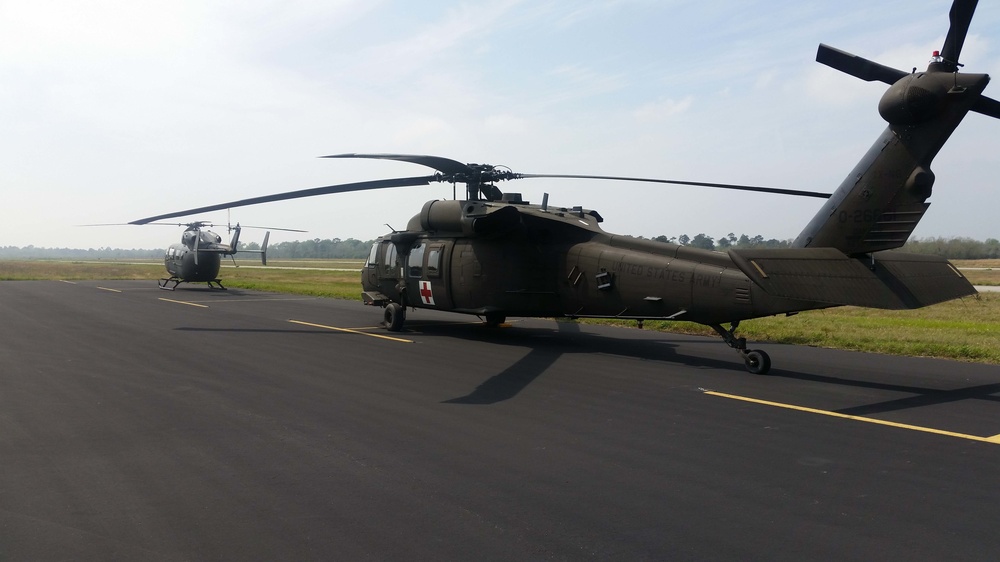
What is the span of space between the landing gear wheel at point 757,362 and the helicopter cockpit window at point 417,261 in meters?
7.90

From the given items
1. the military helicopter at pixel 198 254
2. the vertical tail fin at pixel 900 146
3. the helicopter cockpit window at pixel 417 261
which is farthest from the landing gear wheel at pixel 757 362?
the military helicopter at pixel 198 254

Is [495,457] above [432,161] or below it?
below

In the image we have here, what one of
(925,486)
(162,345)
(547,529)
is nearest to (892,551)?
(925,486)

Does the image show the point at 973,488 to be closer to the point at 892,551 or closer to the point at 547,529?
the point at 892,551

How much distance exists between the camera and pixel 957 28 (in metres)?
7.75

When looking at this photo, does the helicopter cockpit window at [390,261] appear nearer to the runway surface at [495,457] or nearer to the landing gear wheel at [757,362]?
the runway surface at [495,457]

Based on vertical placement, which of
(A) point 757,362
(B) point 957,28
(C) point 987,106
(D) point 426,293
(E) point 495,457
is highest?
(B) point 957,28

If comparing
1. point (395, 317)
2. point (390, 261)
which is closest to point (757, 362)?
point (395, 317)

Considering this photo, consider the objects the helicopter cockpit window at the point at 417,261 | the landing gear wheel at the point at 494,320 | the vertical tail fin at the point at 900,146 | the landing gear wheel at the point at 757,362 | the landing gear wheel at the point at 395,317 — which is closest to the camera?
the vertical tail fin at the point at 900,146

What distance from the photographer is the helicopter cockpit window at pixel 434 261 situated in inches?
613

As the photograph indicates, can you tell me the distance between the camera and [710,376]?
412 inches

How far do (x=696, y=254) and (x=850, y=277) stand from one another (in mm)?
2836

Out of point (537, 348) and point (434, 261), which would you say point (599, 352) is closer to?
point (537, 348)

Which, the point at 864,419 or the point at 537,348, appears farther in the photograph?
the point at 537,348
